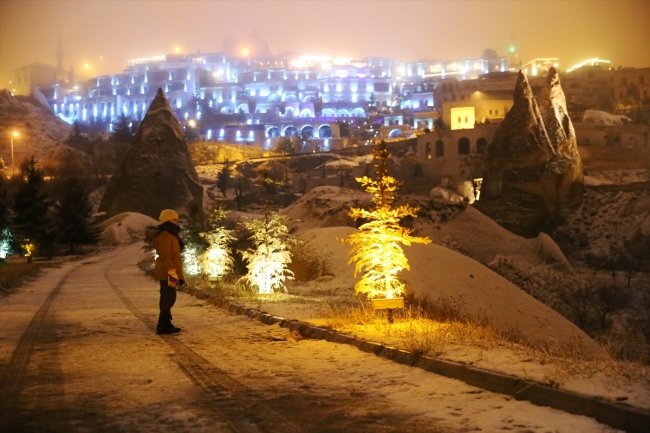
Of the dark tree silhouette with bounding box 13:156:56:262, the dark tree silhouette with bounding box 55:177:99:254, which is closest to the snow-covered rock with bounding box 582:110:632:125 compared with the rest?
the dark tree silhouette with bounding box 55:177:99:254

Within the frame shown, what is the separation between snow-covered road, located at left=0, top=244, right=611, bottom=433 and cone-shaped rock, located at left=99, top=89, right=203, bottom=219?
2289 inches

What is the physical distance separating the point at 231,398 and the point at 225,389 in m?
0.38

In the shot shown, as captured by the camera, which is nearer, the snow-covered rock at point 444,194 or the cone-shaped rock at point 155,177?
the snow-covered rock at point 444,194

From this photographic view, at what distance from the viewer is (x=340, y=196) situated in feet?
132

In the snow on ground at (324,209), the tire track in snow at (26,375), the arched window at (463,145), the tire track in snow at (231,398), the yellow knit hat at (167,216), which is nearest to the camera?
the tire track in snow at (231,398)

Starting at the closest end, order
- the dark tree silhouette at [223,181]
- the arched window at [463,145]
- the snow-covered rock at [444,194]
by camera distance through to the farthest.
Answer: the snow-covered rock at [444,194] < the arched window at [463,145] < the dark tree silhouette at [223,181]

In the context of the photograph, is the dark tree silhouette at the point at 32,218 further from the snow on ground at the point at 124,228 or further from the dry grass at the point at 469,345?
the dry grass at the point at 469,345

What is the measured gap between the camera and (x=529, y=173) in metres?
60.0

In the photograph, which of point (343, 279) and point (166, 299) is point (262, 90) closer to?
point (343, 279)

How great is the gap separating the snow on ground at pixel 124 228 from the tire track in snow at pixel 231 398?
51697 millimetres

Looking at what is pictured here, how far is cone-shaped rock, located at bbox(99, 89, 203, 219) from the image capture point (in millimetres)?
68250

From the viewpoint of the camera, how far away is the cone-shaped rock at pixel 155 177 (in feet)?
224

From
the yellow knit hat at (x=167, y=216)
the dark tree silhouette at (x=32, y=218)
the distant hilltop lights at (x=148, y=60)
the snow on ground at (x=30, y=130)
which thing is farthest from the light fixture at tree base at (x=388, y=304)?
the distant hilltop lights at (x=148, y=60)

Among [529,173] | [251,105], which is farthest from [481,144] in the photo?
[251,105]
